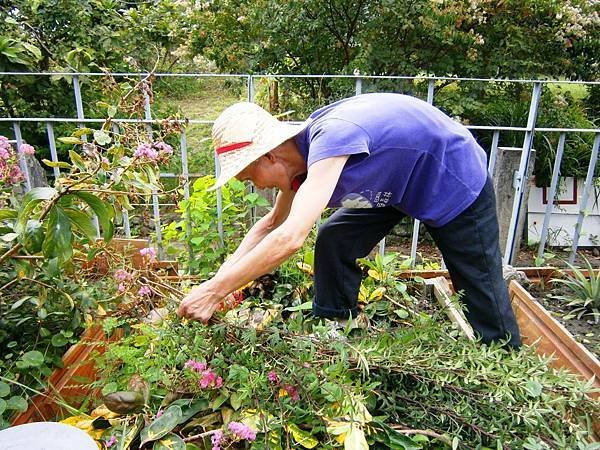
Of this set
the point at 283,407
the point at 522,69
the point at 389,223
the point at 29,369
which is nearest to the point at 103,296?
the point at 29,369

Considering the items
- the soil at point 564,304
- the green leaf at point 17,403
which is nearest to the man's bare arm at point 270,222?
the green leaf at point 17,403

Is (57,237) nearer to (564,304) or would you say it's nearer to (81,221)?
(81,221)

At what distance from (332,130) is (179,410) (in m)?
0.98

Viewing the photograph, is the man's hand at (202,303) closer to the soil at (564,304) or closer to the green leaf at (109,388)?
the green leaf at (109,388)

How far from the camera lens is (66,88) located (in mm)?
4383

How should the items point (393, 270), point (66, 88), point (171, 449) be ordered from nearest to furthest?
point (171, 449) < point (393, 270) < point (66, 88)

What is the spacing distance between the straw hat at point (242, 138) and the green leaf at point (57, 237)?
1.47 feet

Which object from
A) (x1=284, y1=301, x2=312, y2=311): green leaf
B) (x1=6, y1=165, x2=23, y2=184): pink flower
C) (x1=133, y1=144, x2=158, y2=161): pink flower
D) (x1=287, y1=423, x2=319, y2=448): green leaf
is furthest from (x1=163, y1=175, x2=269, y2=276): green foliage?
(x1=287, y1=423, x2=319, y2=448): green leaf

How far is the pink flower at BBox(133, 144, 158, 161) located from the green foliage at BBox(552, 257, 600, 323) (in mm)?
2175

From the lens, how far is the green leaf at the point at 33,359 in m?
1.59

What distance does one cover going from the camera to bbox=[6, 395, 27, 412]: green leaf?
1495mm

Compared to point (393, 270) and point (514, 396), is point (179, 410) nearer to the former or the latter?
point (514, 396)

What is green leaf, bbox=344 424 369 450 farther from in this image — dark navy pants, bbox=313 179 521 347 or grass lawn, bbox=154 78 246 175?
grass lawn, bbox=154 78 246 175

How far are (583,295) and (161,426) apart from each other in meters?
2.22
